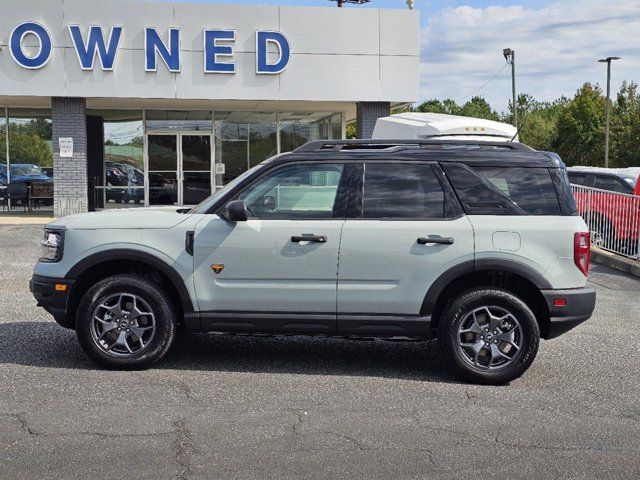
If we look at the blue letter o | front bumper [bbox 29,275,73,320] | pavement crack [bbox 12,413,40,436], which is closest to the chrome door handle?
front bumper [bbox 29,275,73,320]

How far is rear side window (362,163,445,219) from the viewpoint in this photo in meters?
6.36

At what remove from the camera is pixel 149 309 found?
6355 mm

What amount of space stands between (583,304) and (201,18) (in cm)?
1630

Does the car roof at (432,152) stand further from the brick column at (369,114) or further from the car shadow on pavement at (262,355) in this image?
the brick column at (369,114)

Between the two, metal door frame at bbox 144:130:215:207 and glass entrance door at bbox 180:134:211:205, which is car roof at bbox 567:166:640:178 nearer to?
metal door frame at bbox 144:130:215:207

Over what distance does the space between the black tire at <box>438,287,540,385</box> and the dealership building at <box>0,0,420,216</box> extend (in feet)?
51.0

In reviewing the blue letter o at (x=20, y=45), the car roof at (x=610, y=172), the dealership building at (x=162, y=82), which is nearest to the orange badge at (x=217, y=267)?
the car roof at (x=610, y=172)

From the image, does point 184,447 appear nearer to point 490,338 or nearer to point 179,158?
point 490,338

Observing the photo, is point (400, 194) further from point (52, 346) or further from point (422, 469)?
point (52, 346)

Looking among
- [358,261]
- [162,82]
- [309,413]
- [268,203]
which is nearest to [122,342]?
[268,203]

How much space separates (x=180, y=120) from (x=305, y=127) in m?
3.77

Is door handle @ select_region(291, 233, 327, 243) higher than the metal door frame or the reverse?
the reverse

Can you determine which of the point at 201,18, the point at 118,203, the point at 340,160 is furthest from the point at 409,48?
the point at 340,160

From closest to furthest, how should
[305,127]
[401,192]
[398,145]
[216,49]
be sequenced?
[401,192]
[398,145]
[216,49]
[305,127]
